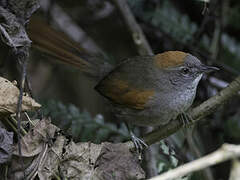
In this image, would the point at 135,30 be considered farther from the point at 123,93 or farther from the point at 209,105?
the point at 209,105

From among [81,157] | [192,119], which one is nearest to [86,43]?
[192,119]

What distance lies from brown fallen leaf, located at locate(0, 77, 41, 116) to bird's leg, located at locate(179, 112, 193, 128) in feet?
Answer: 4.31

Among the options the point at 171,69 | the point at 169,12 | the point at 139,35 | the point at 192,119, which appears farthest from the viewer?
the point at 169,12

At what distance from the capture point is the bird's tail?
369cm

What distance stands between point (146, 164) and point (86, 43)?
5.90 feet

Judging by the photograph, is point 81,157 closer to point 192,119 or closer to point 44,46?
point 192,119

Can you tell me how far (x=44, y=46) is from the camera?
12.3 feet

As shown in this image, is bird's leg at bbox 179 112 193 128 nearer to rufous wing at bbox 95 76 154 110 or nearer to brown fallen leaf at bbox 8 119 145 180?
rufous wing at bbox 95 76 154 110

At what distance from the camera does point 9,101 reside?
2.27 meters

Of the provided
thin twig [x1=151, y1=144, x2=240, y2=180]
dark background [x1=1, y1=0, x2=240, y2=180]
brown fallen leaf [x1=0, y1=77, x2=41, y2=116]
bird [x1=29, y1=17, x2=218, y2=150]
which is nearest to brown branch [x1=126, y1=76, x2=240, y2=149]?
bird [x1=29, y1=17, x2=218, y2=150]

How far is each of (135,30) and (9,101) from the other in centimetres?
235

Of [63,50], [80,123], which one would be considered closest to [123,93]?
[80,123]

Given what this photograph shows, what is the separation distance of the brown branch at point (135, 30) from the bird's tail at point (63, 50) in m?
0.39

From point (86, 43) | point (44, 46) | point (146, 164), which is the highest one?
point (44, 46)
